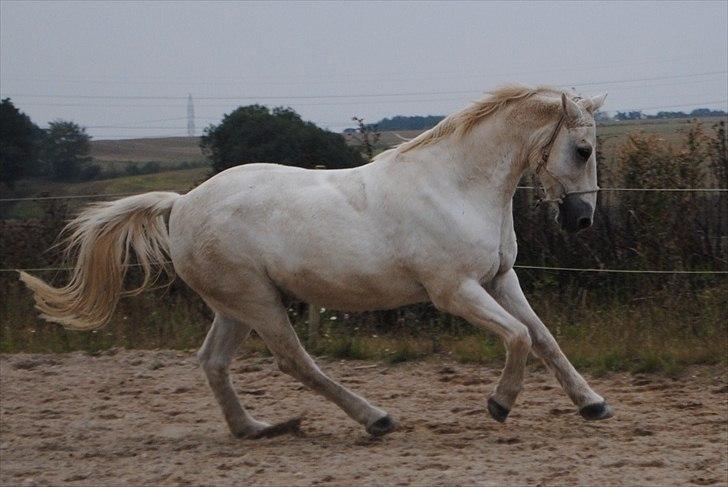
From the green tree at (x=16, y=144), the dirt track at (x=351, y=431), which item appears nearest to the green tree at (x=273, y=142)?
the dirt track at (x=351, y=431)

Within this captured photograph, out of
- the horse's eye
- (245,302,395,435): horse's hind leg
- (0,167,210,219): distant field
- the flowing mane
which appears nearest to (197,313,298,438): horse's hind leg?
(245,302,395,435): horse's hind leg

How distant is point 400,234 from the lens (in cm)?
509

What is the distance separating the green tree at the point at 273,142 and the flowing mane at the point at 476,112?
3632 millimetres

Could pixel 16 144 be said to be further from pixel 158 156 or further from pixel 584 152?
pixel 584 152

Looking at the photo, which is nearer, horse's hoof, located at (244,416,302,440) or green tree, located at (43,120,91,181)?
horse's hoof, located at (244,416,302,440)

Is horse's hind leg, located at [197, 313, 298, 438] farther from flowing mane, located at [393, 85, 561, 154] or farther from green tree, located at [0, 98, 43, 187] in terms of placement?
green tree, located at [0, 98, 43, 187]

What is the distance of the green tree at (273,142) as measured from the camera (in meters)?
9.32

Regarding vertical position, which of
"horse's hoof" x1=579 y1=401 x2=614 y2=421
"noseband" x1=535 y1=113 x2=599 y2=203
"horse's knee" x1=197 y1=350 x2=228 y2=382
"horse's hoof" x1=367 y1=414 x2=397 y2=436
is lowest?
"horse's hoof" x1=367 y1=414 x2=397 y2=436

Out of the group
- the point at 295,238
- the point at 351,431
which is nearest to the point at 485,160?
the point at 295,238

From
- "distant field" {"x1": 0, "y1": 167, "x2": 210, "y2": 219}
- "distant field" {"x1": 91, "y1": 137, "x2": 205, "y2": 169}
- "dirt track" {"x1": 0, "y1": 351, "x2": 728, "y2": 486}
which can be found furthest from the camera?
"distant field" {"x1": 91, "y1": 137, "x2": 205, "y2": 169}

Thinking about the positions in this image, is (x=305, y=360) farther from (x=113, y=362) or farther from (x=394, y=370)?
(x=113, y=362)

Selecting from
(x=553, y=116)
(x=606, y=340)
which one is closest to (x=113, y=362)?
(x=606, y=340)

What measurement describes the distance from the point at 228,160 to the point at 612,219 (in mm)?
3832

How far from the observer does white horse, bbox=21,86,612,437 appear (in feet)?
16.6
